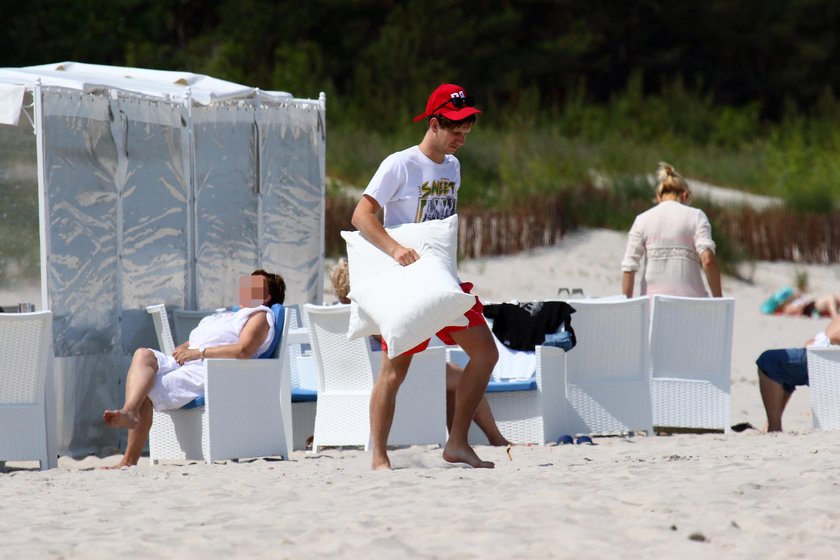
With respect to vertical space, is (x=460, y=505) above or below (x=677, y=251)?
below

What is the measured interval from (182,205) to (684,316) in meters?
2.47

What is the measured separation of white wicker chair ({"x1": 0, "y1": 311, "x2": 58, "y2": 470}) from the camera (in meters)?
5.68

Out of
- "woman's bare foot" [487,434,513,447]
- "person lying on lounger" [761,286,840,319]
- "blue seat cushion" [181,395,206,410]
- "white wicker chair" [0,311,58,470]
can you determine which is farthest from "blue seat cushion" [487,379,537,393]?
"person lying on lounger" [761,286,840,319]

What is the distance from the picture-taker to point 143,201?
275 inches

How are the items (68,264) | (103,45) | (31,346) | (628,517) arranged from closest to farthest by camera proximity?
(628,517) → (31,346) → (68,264) → (103,45)

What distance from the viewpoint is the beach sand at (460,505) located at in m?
3.62

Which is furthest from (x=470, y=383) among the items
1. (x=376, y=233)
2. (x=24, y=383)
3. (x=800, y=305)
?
(x=800, y=305)

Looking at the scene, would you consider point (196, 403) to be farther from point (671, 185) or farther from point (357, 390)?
point (671, 185)

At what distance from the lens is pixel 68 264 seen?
256 inches

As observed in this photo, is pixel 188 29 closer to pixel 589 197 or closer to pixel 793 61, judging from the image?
pixel 793 61

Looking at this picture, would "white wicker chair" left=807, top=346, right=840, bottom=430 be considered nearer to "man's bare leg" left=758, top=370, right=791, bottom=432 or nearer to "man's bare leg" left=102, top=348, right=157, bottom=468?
"man's bare leg" left=758, top=370, right=791, bottom=432

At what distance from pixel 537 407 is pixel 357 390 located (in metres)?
0.79

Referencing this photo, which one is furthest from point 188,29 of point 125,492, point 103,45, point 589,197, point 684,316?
point 125,492

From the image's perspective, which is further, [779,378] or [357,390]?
[779,378]
